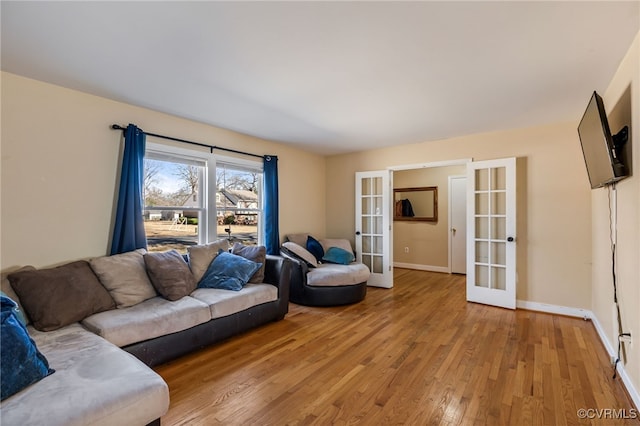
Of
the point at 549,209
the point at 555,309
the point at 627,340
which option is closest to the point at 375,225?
the point at 549,209

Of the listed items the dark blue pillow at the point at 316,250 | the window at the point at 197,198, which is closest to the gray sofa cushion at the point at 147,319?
the window at the point at 197,198

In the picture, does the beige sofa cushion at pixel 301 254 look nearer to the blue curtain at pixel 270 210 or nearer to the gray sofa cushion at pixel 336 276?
the gray sofa cushion at pixel 336 276

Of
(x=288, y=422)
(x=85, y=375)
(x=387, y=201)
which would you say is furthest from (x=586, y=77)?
(x=85, y=375)

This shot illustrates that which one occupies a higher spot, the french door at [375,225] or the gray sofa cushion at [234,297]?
the french door at [375,225]

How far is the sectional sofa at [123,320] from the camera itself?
51.8 inches

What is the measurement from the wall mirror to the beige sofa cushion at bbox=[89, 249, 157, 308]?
5.43 m

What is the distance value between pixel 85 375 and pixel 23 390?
8.8 inches

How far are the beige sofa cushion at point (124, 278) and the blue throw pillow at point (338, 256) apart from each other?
257 centimetres

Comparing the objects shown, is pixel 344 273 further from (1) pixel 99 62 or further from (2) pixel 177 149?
(1) pixel 99 62

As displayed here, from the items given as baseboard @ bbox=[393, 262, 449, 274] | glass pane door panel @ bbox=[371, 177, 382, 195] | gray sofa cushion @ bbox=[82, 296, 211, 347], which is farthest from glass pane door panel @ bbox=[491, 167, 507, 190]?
gray sofa cushion @ bbox=[82, 296, 211, 347]

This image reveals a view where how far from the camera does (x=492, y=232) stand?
4.05 meters

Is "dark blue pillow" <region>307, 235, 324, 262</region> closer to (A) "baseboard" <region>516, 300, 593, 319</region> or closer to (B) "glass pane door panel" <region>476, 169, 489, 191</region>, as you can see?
(B) "glass pane door panel" <region>476, 169, 489, 191</region>

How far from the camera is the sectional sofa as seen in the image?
1315 millimetres

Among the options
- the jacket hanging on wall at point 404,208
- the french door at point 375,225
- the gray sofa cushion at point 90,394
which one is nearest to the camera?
the gray sofa cushion at point 90,394
